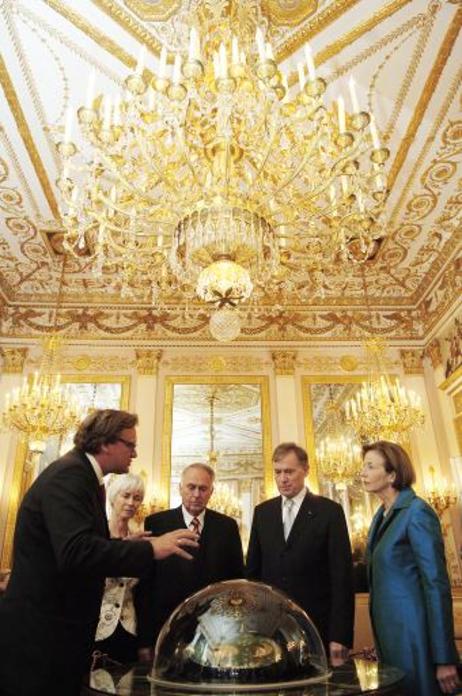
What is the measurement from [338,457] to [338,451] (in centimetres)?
9

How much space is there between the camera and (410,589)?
236cm

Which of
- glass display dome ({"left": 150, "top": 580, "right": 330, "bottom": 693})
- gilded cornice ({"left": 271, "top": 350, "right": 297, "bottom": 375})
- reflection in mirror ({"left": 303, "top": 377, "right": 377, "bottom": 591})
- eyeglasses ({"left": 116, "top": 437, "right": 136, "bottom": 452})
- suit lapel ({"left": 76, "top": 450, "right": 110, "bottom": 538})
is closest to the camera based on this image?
glass display dome ({"left": 150, "top": 580, "right": 330, "bottom": 693})

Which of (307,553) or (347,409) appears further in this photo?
(347,409)

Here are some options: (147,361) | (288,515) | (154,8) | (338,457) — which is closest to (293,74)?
(154,8)

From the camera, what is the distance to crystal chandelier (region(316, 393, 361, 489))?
277 inches

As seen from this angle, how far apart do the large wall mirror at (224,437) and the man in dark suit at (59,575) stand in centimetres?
506

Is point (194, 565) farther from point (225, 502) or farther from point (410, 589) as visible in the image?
point (225, 502)

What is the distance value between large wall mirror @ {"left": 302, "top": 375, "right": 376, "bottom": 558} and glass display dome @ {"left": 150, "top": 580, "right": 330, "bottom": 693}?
18.2ft

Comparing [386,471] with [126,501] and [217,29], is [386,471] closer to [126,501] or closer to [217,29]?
[126,501]

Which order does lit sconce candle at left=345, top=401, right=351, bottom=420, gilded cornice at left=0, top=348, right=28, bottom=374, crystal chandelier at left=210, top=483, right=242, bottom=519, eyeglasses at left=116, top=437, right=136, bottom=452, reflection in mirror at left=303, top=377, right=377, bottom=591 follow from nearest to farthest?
eyeglasses at left=116, top=437, right=136, bottom=452, crystal chandelier at left=210, top=483, right=242, bottom=519, reflection in mirror at left=303, top=377, right=377, bottom=591, lit sconce candle at left=345, top=401, right=351, bottom=420, gilded cornice at left=0, top=348, right=28, bottom=374

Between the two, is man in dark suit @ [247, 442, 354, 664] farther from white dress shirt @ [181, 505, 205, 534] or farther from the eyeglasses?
the eyeglasses

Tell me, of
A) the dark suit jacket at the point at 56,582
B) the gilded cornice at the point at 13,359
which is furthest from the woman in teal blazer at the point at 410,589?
the gilded cornice at the point at 13,359

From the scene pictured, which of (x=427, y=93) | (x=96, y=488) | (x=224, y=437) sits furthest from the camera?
(x=224, y=437)

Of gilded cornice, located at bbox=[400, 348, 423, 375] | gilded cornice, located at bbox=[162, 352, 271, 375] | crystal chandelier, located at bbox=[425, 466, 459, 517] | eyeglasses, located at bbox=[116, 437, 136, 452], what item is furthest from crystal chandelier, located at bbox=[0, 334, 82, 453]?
gilded cornice, located at bbox=[400, 348, 423, 375]
